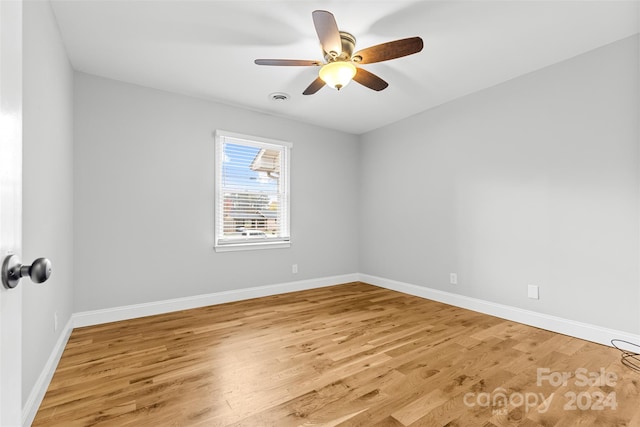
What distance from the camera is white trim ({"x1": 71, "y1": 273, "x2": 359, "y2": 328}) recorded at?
310cm

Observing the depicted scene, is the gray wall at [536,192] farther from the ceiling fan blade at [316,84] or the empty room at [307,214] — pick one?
the ceiling fan blade at [316,84]

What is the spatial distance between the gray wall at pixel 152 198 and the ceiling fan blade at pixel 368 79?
1931 millimetres

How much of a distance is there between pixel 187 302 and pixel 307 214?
6.63 feet

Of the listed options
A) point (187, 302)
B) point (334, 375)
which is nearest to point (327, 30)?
point (334, 375)

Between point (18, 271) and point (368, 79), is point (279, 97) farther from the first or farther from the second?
point (18, 271)

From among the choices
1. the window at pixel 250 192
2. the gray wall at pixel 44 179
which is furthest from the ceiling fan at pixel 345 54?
the window at pixel 250 192

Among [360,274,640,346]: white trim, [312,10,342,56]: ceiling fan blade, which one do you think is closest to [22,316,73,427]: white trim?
[312,10,342,56]: ceiling fan blade

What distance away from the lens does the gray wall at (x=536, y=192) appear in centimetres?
261

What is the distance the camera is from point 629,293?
2555 millimetres

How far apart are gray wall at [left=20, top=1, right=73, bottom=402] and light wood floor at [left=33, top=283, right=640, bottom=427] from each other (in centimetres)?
37

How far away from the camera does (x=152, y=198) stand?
346 centimetres

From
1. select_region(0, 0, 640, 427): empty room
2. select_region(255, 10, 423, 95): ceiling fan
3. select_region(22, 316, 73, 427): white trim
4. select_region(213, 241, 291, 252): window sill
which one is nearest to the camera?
select_region(22, 316, 73, 427): white trim

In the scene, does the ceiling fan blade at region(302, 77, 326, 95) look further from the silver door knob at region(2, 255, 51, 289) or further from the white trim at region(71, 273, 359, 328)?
the white trim at region(71, 273, 359, 328)

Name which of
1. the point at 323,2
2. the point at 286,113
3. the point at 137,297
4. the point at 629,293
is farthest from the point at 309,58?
the point at 629,293
